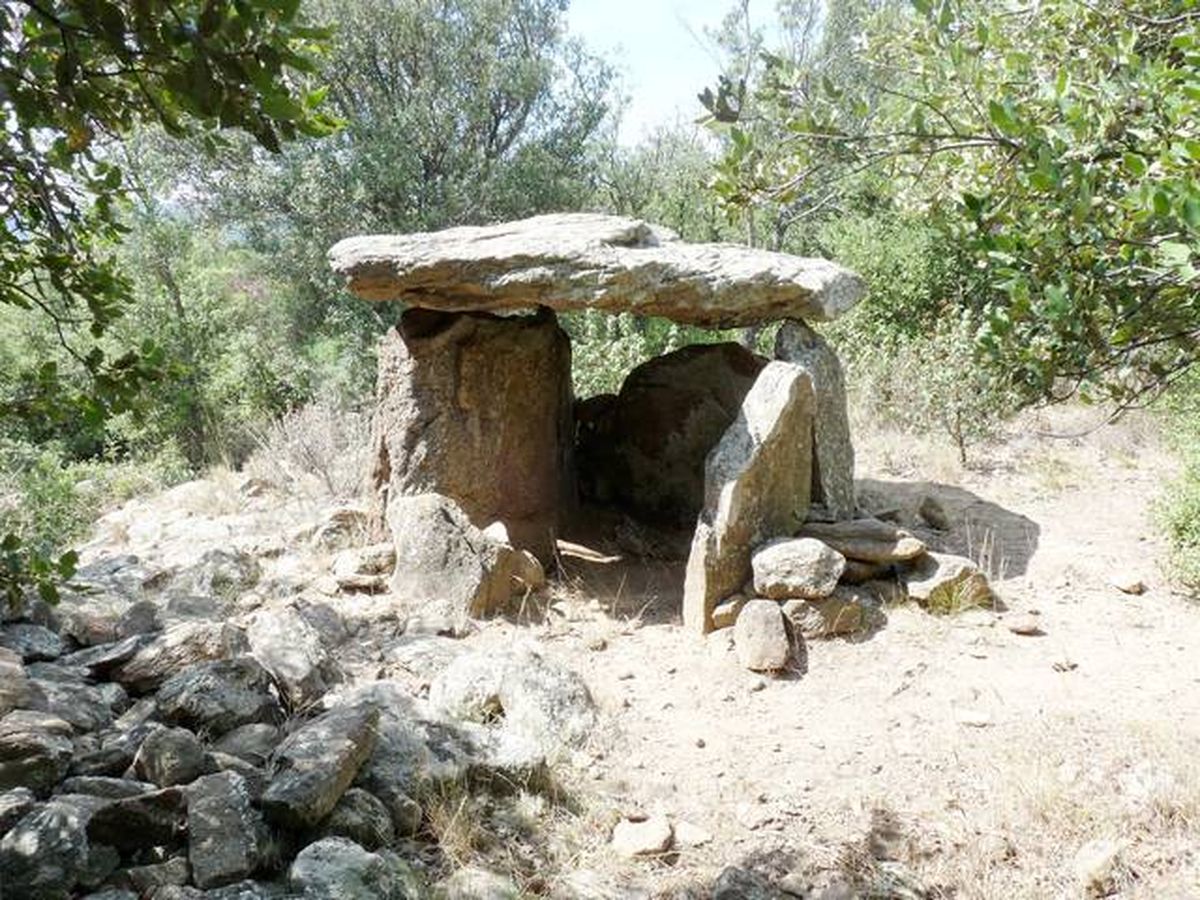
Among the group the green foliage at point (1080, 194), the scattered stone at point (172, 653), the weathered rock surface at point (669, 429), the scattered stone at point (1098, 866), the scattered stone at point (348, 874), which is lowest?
the scattered stone at point (1098, 866)

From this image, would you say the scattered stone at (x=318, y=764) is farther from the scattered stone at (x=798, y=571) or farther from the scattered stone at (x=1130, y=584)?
the scattered stone at (x=1130, y=584)

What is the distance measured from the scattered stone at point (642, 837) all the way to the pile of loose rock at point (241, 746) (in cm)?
38

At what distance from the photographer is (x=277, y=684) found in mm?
4207

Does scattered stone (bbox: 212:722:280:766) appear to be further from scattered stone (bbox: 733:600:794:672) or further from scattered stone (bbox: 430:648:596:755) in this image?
scattered stone (bbox: 733:600:794:672)

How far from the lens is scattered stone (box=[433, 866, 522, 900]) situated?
3117 mm

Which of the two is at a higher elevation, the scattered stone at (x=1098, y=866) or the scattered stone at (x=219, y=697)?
the scattered stone at (x=219, y=697)

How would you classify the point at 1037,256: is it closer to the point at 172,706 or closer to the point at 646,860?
the point at 646,860

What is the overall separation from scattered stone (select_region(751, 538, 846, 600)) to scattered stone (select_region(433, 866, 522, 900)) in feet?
7.82

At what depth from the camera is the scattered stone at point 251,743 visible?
3.52m

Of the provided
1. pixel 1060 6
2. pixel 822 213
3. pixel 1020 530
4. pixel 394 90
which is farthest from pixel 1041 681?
pixel 822 213

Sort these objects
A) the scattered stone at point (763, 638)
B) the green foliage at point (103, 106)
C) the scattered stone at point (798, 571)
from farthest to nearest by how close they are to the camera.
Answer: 1. the scattered stone at point (798, 571)
2. the scattered stone at point (763, 638)
3. the green foliage at point (103, 106)

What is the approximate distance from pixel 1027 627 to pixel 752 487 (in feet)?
5.31

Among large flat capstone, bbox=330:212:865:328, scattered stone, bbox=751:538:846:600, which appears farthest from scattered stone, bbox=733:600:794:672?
large flat capstone, bbox=330:212:865:328

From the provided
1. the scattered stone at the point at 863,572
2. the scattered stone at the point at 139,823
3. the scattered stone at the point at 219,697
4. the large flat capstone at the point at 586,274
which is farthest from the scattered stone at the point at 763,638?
the scattered stone at the point at 139,823
